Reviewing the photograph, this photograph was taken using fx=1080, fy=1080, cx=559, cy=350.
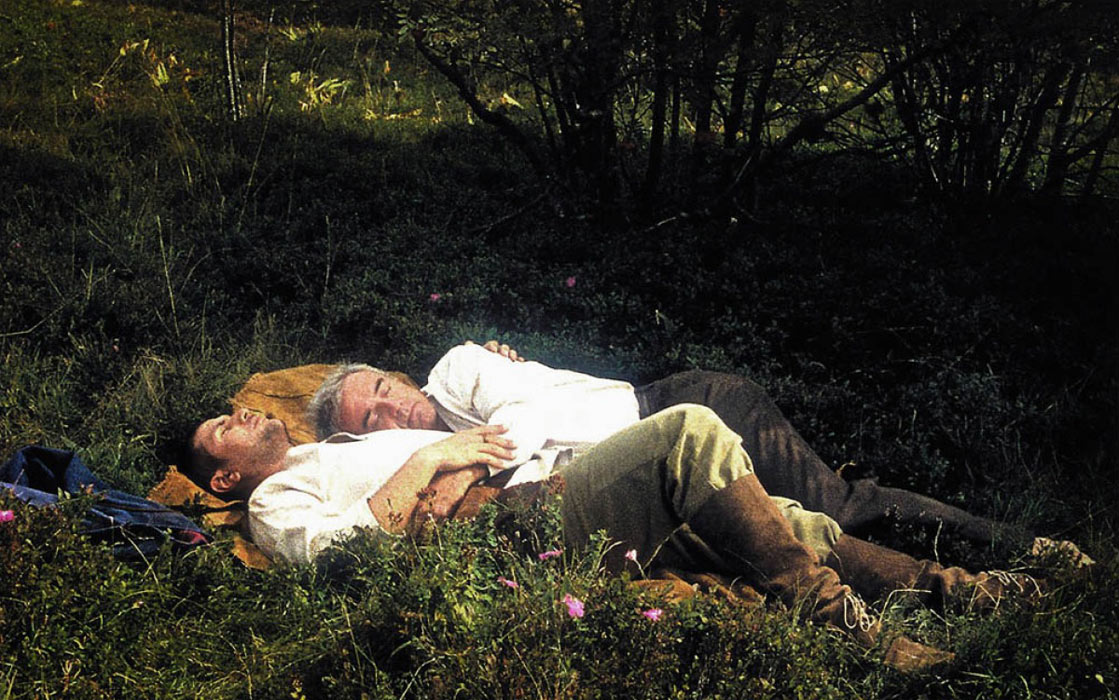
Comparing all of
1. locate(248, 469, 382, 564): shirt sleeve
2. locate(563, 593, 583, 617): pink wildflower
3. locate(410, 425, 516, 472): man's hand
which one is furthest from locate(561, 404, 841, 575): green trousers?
locate(248, 469, 382, 564): shirt sleeve

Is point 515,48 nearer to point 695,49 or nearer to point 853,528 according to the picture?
point 695,49

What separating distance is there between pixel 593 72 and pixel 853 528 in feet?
12.0

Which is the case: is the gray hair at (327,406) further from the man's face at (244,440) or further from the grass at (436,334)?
the grass at (436,334)

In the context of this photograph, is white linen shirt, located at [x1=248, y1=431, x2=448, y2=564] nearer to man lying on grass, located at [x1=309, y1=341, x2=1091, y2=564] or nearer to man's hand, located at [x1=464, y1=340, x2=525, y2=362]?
man lying on grass, located at [x1=309, y1=341, x2=1091, y2=564]

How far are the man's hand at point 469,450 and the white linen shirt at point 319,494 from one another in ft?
0.45

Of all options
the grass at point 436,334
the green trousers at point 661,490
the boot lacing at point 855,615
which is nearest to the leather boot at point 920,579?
the grass at point 436,334

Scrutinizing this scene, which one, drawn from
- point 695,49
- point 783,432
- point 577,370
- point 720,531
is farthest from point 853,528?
point 695,49

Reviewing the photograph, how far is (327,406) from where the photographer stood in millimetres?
4738

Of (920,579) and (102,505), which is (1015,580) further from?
(102,505)

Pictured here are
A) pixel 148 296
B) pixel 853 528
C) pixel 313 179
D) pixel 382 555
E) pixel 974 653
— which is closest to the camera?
pixel 974 653

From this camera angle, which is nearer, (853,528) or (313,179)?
(853,528)

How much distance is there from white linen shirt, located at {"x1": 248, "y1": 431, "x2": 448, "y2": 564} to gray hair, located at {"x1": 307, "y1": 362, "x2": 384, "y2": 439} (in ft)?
1.13

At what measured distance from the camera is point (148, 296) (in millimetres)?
6242

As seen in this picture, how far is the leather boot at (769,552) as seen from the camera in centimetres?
376
